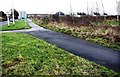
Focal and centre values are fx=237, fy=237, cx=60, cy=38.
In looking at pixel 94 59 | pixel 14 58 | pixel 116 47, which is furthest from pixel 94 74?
pixel 116 47

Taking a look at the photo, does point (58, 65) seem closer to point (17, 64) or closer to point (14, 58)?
point (17, 64)

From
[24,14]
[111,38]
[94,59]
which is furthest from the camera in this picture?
[24,14]

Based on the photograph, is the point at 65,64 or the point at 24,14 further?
the point at 24,14

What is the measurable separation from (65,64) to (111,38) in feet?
27.3

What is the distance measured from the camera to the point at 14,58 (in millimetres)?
10938

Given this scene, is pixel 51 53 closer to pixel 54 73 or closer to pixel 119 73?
pixel 54 73

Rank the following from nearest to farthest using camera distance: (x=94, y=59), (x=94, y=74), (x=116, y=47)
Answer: (x=94, y=74)
(x=94, y=59)
(x=116, y=47)

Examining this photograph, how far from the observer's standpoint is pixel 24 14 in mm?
37312

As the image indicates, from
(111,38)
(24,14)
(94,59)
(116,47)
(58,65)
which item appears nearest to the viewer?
(58,65)

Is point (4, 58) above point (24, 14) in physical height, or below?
below

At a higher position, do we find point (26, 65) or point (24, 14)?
point (24, 14)

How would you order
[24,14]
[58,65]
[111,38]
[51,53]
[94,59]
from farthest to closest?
[24,14], [111,38], [51,53], [94,59], [58,65]

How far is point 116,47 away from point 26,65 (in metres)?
6.79

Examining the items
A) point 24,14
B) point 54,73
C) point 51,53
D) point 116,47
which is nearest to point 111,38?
point 116,47
